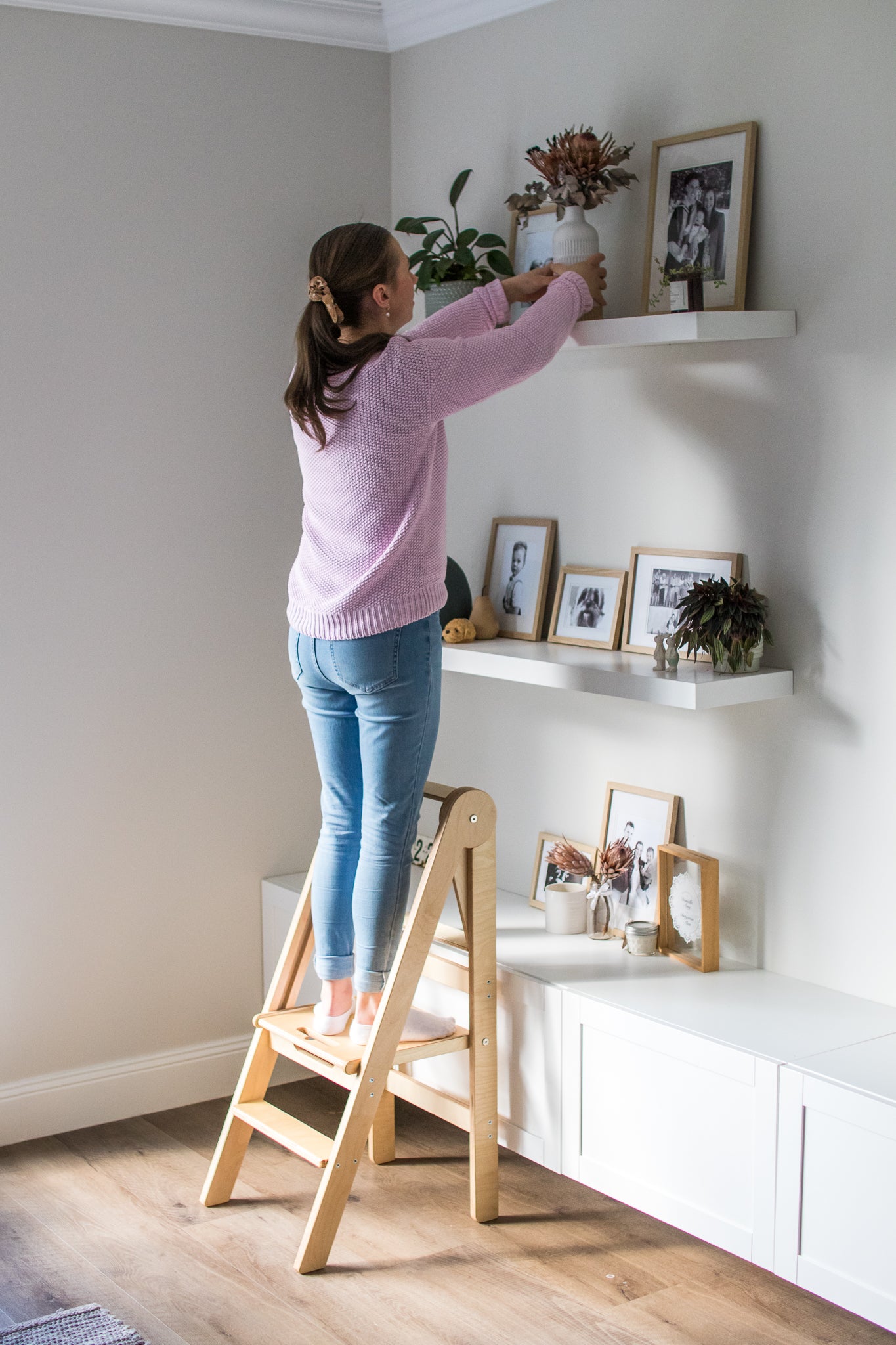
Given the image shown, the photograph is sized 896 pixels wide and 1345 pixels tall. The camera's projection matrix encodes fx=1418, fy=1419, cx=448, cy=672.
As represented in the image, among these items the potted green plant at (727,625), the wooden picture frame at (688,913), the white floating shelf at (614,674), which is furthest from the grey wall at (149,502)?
the potted green plant at (727,625)

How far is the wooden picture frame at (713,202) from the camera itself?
7.80ft

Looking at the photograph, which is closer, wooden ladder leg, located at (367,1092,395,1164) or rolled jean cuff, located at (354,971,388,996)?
rolled jean cuff, located at (354,971,388,996)

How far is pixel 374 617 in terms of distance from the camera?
2297 millimetres

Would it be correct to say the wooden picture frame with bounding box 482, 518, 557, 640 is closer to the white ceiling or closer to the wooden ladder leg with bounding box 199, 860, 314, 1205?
the wooden ladder leg with bounding box 199, 860, 314, 1205

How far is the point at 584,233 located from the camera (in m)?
2.51

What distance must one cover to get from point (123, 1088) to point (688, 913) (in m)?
1.31

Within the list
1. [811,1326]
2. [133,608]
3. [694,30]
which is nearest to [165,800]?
[133,608]

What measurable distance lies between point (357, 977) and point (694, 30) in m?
1.74

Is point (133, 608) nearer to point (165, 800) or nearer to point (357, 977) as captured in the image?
point (165, 800)

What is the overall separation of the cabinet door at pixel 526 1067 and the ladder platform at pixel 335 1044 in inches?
3.3

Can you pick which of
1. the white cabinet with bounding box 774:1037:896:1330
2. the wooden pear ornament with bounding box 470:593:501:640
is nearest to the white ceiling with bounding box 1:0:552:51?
the wooden pear ornament with bounding box 470:593:501:640

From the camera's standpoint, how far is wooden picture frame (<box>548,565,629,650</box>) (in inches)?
106

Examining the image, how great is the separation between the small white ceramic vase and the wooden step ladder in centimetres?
19

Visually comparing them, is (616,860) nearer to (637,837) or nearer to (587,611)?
(637,837)
